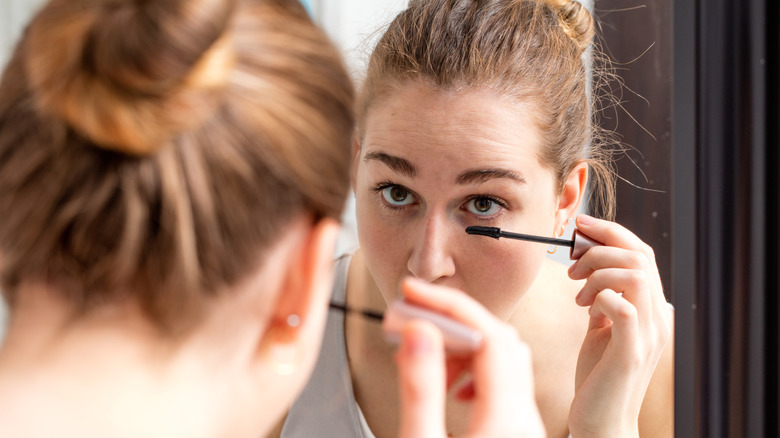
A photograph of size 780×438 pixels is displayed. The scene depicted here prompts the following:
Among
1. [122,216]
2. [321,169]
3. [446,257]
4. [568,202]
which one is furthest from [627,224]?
[122,216]

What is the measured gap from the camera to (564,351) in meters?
0.75

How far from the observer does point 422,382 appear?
1.21 feet

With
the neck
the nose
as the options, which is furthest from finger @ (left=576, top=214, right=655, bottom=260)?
the neck

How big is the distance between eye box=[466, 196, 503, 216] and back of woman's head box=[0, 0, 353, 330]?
0.31m

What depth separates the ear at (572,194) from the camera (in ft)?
2.44

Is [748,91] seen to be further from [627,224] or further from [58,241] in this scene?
[58,241]

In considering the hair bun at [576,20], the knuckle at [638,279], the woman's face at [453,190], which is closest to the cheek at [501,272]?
the woman's face at [453,190]

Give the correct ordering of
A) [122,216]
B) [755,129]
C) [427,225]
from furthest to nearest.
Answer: [427,225] < [755,129] < [122,216]

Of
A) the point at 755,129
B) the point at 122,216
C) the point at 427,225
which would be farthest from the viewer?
the point at 427,225

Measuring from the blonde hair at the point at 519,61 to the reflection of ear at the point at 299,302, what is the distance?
0.32 metres

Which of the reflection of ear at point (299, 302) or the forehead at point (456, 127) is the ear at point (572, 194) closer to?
the forehead at point (456, 127)

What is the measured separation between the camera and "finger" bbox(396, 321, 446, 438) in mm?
369

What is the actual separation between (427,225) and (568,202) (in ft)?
0.56

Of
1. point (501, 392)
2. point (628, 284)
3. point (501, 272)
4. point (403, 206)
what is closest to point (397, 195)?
point (403, 206)
